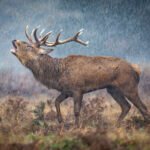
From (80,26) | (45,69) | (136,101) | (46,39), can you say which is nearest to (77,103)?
(45,69)

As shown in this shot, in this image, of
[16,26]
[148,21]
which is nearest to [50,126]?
[16,26]

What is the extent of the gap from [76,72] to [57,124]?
0.81 metres

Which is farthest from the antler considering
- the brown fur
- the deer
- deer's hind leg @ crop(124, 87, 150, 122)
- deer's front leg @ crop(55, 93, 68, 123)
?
deer's hind leg @ crop(124, 87, 150, 122)

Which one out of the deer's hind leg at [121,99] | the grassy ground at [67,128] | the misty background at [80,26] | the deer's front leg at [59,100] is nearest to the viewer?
the grassy ground at [67,128]

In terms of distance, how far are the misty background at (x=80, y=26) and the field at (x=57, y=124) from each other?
96mm

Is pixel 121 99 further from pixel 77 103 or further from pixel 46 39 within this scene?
pixel 46 39

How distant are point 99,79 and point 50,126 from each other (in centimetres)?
102

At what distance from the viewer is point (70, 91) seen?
312 inches

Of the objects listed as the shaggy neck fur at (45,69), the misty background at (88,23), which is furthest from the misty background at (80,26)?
the shaggy neck fur at (45,69)

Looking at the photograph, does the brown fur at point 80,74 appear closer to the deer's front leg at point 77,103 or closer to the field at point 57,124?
the deer's front leg at point 77,103

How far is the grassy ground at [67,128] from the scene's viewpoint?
5.94m

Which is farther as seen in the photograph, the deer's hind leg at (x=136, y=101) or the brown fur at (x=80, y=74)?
the deer's hind leg at (x=136, y=101)

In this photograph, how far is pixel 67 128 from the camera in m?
7.66

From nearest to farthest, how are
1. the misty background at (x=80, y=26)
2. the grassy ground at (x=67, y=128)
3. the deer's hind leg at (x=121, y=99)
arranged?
the grassy ground at (x=67, y=128)
the deer's hind leg at (x=121, y=99)
the misty background at (x=80, y=26)
